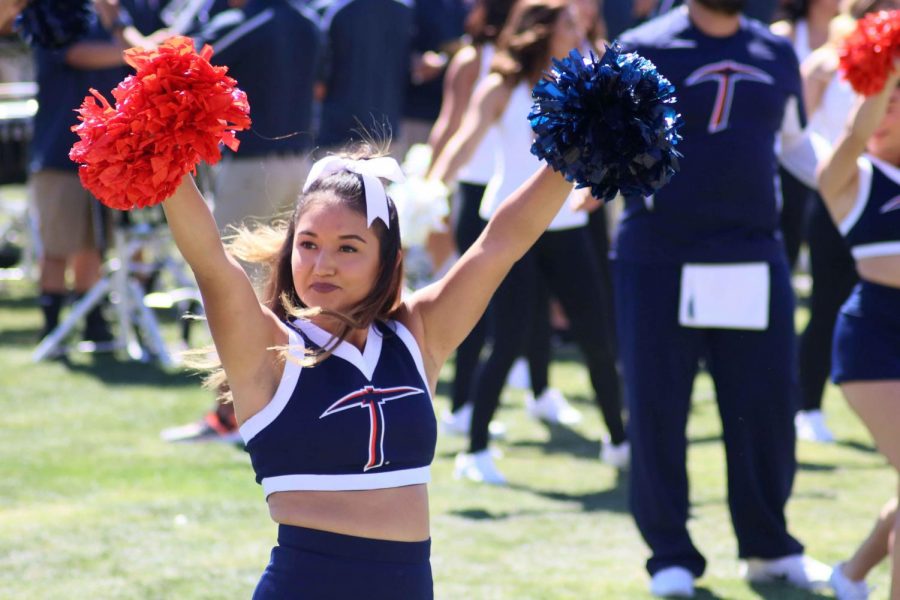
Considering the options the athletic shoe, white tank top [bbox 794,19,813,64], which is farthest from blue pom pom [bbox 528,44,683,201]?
white tank top [bbox 794,19,813,64]

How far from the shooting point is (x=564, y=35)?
19.3ft

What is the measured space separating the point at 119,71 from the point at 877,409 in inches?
218

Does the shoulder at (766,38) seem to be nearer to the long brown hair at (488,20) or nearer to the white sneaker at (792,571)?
the white sneaker at (792,571)

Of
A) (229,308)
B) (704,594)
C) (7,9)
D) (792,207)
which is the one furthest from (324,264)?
(792,207)

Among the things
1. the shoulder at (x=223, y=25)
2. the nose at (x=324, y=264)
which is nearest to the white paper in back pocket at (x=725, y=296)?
the nose at (x=324, y=264)

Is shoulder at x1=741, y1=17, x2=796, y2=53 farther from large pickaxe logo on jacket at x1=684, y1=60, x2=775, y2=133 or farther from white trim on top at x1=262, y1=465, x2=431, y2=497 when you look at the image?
white trim on top at x1=262, y1=465, x2=431, y2=497

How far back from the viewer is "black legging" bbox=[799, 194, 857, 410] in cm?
661

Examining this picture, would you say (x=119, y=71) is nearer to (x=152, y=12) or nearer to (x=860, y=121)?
(x=152, y=12)

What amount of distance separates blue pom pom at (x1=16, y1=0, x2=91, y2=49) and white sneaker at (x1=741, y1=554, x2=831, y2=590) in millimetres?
2763

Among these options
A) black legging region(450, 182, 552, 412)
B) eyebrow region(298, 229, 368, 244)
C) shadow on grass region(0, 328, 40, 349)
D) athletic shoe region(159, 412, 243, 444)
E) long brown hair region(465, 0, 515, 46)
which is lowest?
shadow on grass region(0, 328, 40, 349)

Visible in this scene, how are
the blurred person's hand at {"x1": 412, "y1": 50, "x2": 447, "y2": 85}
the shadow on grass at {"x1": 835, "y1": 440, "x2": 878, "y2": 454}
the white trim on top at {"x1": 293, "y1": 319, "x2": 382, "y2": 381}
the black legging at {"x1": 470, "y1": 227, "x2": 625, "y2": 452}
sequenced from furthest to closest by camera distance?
the blurred person's hand at {"x1": 412, "y1": 50, "x2": 447, "y2": 85} → the shadow on grass at {"x1": 835, "y1": 440, "x2": 878, "y2": 454} → the black legging at {"x1": 470, "y1": 227, "x2": 625, "y2": 452} → the white trim on top at {"x1": 293, "y1": 319, "x2": 382, "y2": 381}

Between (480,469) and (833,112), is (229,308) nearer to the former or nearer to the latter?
(480,469)

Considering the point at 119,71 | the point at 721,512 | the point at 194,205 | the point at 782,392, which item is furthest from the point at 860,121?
the point at 119,71

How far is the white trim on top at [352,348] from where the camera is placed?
288 cm
